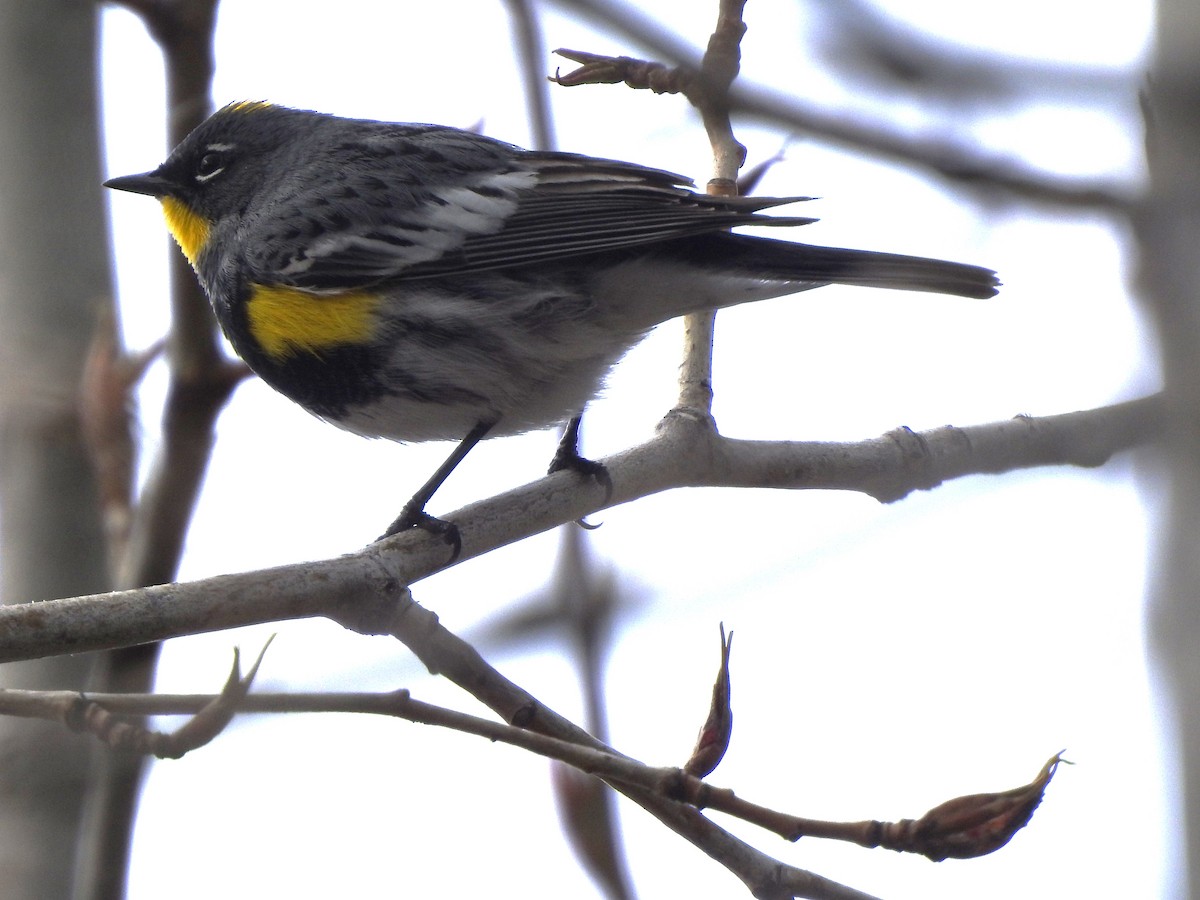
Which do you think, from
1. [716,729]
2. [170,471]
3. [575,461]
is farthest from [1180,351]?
[170,471]

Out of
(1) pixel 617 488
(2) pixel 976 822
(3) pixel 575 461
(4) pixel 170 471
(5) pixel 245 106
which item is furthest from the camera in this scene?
(5) pixel 245 106

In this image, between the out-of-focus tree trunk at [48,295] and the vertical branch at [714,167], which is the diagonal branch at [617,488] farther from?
the out-of-focus tree trunk at [48,295]

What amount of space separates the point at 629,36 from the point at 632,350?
3076mm

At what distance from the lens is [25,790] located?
10.7 feet

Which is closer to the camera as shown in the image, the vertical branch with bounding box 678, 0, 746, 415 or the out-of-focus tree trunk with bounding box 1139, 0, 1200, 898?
the out-of-focus tree trunk with bounding box 1139, 0, 1200, 898

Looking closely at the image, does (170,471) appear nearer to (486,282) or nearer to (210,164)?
(486,282)

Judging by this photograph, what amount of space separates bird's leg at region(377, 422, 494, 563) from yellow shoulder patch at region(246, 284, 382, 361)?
0.63 meters

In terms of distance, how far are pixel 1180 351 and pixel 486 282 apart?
422cm

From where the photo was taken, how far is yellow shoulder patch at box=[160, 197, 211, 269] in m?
6.36

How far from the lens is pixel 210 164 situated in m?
6.63

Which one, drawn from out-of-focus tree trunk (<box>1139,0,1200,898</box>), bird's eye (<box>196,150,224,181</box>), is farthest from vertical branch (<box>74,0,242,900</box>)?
out-of-focus tree trunk (<box>1139,0,1200,898</box>)

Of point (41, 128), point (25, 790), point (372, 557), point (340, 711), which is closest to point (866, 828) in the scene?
point (340, 711)

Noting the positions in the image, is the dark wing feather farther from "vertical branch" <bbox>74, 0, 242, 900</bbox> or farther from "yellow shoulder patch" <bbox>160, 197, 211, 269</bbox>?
"vertical branch" <bbox>74, 0, 242, 900</bbox>

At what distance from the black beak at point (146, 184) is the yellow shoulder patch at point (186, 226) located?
0.06 meters
